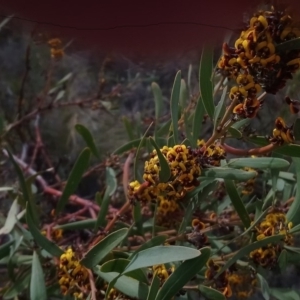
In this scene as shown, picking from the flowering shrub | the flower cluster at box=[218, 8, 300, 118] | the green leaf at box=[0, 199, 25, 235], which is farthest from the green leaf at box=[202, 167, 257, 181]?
the green leaf at box=[0, 199, 25, 235]

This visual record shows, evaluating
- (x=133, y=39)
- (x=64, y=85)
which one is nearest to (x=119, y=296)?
(x=133, y=39)

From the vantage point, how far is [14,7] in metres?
0.28

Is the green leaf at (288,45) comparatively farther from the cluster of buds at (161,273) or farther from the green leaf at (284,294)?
the green leaf at (284,294)

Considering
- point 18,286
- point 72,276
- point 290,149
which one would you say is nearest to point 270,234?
point 290,149

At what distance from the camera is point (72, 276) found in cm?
62

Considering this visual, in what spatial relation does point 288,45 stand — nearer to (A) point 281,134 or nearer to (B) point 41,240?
(A) point 281,134

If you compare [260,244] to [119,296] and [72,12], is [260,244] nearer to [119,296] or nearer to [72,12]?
[119,296]

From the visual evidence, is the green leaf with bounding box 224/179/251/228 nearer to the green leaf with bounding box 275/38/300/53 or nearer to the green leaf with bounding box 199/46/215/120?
the green leaf with bounding box 199/46/215/120

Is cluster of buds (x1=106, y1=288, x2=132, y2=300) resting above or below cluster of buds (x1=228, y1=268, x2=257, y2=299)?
above

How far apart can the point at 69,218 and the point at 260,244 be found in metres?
0.38

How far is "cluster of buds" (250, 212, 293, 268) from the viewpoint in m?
0.65

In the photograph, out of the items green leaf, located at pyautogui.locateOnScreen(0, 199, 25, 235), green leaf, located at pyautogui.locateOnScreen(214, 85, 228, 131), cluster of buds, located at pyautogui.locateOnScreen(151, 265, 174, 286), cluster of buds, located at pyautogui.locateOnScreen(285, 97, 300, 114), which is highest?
cluster of buds, located at pyautogui.locateOnScreen(285, 97, 300, 114)

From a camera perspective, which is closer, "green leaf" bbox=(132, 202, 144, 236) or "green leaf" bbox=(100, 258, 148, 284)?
"green leaf" bbox=(100, 258, 148, 284)

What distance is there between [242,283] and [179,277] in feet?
1.06
